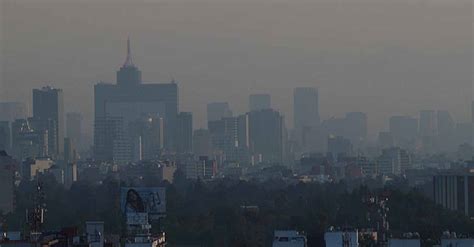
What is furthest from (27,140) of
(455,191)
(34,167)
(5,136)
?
(455,191)

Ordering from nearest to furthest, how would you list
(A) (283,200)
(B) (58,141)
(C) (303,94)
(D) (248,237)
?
(D) (248,237)
(A) (283,200)
(B) (58,141)
(C) (303,94)

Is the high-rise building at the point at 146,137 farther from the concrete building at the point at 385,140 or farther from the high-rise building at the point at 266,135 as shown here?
the concrete building at the point at 385,140

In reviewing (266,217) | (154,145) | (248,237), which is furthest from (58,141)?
(248,237)

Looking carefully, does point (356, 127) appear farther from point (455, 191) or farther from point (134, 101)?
point (455, 191)

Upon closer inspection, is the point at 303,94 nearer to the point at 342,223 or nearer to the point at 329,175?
the point at 329,175

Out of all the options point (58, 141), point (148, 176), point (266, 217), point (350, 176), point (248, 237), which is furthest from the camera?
point (58, 141)

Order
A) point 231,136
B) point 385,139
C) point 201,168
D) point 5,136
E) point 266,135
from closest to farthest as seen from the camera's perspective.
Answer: point 201,168 < point 5,136 < point 231,136 < point 266,135 < point 385,139
